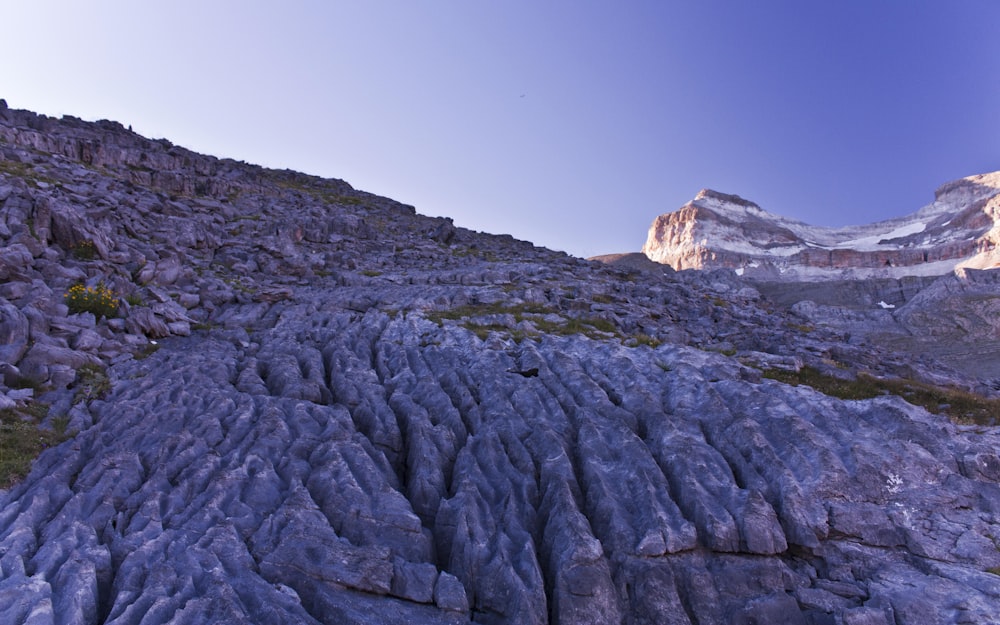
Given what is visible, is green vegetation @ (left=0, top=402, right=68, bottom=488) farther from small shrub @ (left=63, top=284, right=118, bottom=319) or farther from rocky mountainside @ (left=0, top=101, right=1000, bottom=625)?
small shrub @ (left=63, top=284, right=118, bottom=319)

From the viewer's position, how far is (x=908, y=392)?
24828mm

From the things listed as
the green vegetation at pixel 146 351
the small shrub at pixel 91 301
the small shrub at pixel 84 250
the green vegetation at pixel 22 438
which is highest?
the small shrub at pixel 84 250

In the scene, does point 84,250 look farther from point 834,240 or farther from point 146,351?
point 834,240

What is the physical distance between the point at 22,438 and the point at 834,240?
20151 cm

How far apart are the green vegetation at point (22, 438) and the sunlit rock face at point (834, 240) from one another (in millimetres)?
147517

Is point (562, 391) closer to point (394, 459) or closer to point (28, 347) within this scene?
point (394, 459)

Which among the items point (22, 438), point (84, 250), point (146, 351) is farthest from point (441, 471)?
point (84, 250)

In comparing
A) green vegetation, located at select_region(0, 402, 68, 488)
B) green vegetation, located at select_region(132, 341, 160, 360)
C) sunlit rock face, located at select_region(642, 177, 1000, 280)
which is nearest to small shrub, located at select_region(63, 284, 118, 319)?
green vegetation, located at select_region(132, 341, 160, 360)

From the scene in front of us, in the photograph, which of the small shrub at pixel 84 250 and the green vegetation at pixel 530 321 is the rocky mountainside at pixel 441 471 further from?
the green vegetation at pixel 530 321

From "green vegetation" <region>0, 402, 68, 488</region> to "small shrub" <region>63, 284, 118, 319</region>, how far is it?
24.5 feet

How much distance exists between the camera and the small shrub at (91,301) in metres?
23.7

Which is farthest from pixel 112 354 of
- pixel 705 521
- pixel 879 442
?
pixel 879 442

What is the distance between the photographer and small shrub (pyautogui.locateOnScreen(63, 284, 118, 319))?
2373 cm

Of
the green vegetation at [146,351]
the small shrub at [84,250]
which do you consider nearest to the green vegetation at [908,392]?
the green vegetation at [146,351]
